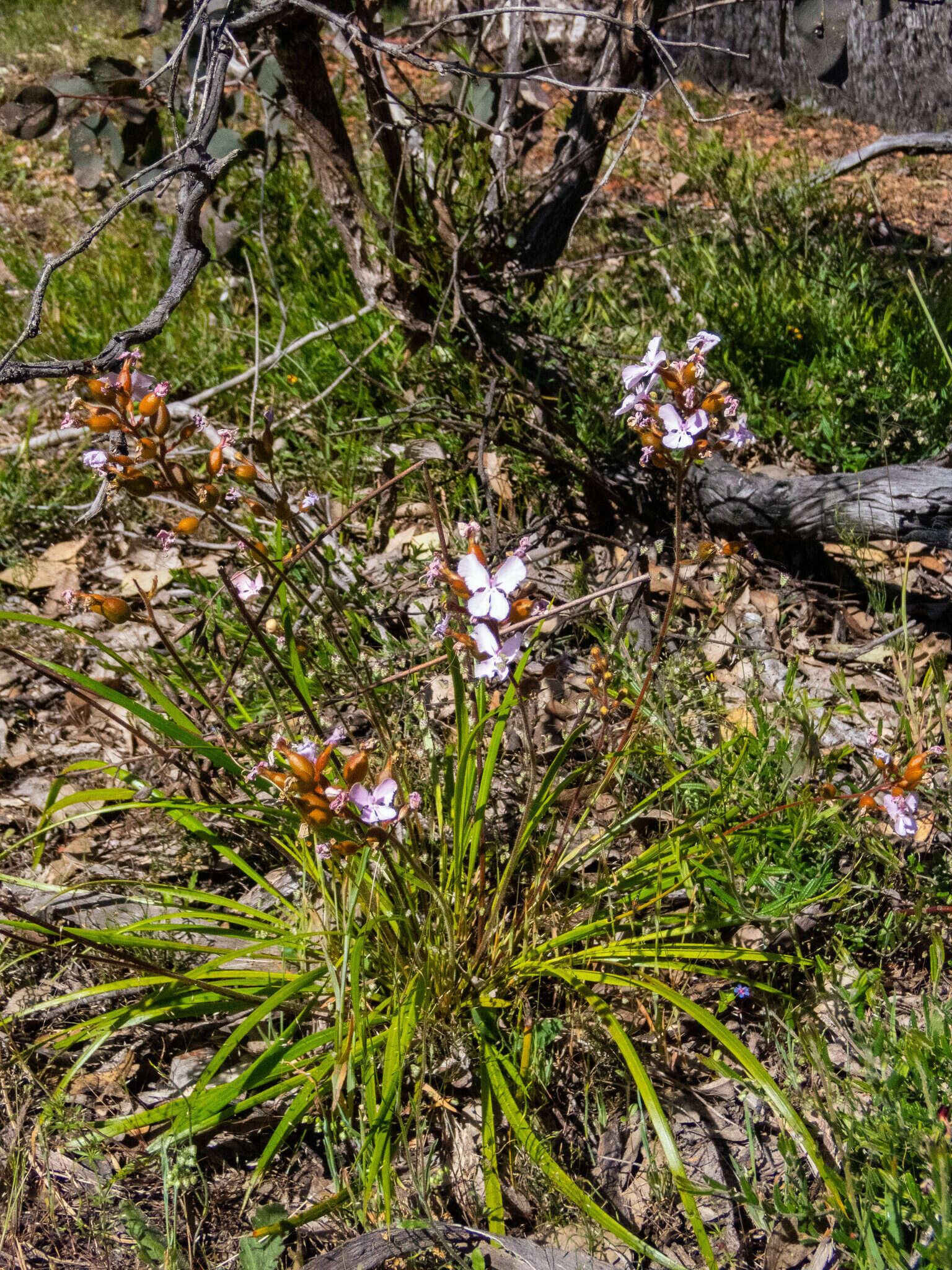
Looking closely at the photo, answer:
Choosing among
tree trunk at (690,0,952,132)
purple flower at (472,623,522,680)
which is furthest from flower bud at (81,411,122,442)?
tree trunk at (690,0,952,132)

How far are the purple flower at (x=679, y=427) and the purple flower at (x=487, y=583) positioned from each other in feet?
1.09

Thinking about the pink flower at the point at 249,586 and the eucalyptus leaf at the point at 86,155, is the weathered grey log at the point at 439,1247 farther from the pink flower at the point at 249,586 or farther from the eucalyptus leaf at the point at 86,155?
the eucalyptus leaf at the point at 86,155

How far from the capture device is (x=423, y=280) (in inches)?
108

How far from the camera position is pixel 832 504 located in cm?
229

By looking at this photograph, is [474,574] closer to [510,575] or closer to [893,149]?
[510,575]

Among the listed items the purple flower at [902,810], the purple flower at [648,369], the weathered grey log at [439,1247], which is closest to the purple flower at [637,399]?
the purple flower at [648,369]

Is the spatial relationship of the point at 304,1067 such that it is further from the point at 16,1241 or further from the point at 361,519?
the point at 361,519

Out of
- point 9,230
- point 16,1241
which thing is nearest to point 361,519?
point 16,1241

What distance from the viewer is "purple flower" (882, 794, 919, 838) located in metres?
1.52

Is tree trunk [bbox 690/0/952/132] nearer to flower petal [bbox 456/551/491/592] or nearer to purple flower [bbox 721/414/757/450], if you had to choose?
purple flower [bbox 721/414/757/450]

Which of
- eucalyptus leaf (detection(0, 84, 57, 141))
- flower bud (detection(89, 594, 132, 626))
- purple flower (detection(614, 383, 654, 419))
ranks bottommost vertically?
flower bud (detection(89, 594, 132, 626))

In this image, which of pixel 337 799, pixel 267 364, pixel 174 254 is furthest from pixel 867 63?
pixel 337 799

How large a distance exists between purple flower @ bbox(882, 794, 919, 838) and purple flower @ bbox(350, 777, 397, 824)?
856mm

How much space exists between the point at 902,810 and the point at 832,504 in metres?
1.01
